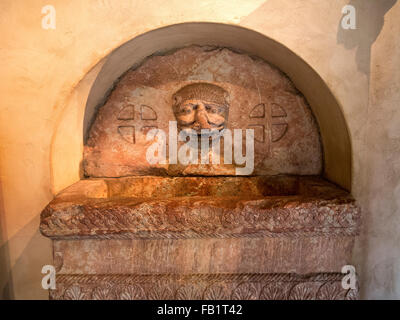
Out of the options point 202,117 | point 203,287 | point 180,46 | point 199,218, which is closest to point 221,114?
point 202,117

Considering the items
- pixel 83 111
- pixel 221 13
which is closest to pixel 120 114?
pixel 83 111

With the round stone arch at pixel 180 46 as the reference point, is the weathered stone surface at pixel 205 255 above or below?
below

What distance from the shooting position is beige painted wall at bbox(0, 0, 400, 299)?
6.51 ft

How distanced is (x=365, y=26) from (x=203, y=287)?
2114 mm

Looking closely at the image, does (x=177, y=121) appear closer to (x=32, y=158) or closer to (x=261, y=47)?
(x=261, y=47)

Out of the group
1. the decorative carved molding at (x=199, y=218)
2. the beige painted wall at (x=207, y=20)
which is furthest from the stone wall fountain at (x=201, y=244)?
the beige painted wall at (x=207, y=20)

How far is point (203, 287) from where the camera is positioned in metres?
1.93

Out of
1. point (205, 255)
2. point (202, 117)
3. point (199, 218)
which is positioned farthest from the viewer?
point (202, 117)

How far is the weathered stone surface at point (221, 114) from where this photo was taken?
2551 millimetres

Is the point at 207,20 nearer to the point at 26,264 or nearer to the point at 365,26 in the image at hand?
the point at 365,26

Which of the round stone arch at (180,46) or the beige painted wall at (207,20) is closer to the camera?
the beige painted wall at (207,20)

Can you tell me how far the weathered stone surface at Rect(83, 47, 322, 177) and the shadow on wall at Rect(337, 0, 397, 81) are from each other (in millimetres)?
628

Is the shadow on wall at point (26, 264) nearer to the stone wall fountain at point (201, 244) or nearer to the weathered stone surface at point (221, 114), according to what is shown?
the stone wall fountain at point (201, 244)

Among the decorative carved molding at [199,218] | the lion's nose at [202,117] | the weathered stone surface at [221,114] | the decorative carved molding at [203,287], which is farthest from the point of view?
the weathered stone surface at [221,114]
